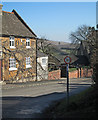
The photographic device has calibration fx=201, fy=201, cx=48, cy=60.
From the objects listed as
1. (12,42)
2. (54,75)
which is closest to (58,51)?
(54,75)

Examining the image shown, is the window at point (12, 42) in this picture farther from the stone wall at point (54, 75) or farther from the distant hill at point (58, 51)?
the distant hill at point (58, 51)

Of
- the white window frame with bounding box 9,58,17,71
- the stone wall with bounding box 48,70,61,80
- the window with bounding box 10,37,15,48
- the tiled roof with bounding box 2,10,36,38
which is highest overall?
the tiled roof with bounding box 2,10,36,38

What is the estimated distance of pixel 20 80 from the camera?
2680cm

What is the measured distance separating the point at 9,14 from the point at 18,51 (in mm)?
6111

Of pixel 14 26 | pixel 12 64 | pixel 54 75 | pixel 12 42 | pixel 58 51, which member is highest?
pixel 58 51

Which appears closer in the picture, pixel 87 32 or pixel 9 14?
pixel 9 14

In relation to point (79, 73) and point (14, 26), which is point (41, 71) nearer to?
point (14, 26)

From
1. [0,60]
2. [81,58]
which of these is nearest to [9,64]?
[0,60]

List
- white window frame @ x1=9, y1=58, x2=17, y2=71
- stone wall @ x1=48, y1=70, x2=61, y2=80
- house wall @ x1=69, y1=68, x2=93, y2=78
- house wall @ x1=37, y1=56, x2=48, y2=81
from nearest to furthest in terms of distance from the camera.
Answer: white window frame @ x1=9, y1=58, x2=17, y2=71 → house wall @ x1=37, y1=56, x2=48, y2=81 → stone wall @ x1=48, y1=70, x2=61, y2=80 → house wall @ x1=69, y1=68, x2=93, y2=78

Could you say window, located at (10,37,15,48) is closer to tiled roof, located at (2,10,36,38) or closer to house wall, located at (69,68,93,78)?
tiled roof, located at (2,10,36,38)

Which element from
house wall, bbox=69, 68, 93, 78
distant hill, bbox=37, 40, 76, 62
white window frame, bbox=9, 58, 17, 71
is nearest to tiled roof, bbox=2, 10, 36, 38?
white window frame, bbox=9, 58, 17, 71

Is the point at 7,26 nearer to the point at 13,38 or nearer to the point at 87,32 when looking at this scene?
the point at 13,38

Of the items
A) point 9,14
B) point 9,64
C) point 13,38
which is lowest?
point 9,64

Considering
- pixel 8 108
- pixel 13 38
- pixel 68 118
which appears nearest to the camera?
pixel 68 118
